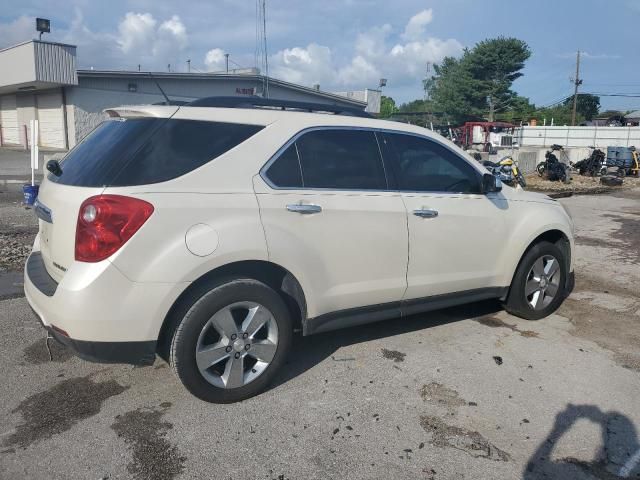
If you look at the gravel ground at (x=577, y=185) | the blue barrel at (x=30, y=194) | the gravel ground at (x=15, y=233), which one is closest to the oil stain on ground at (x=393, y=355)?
the blue barrel at (x=30, y=194)

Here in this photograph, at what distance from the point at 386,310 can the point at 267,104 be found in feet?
5.69

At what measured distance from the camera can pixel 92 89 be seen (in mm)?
26391

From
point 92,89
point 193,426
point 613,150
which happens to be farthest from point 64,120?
point 193,426

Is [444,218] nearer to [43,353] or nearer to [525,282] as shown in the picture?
[525,282]

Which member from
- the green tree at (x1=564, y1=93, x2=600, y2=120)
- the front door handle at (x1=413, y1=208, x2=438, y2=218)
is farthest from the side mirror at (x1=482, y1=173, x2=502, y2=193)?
the green tree at (x1=564, y1=93, x2=600, y2=120)

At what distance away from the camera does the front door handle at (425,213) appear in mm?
4062

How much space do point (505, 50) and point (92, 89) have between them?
55.5m

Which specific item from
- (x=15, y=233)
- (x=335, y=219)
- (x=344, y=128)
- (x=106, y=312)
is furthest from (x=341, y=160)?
(x=15, y=233)

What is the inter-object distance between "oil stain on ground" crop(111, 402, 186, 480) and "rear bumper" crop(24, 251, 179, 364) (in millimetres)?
377

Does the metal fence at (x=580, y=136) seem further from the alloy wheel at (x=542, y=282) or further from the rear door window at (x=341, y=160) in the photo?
the rear door window at (x=341, y=160)

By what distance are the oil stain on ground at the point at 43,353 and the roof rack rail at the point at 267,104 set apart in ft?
6.81

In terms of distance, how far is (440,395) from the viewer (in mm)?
3627

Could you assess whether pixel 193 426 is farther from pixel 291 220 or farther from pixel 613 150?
pixel 613 150

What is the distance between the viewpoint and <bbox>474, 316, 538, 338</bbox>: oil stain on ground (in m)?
4.80
